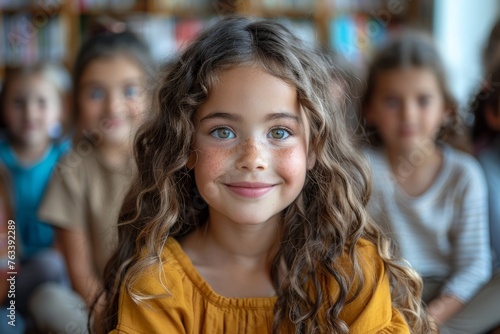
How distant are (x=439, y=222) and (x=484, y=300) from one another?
329 millimetres

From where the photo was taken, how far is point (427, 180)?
5.28 feet

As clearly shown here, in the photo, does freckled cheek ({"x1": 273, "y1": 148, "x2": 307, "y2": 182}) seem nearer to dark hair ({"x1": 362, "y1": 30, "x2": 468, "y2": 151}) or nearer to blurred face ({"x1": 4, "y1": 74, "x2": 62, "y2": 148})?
dark hair ({"x1": 362, "y1": 30, "x2": 468, "y2": 151})

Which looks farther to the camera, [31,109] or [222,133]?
[31,109]

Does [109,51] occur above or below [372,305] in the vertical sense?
above

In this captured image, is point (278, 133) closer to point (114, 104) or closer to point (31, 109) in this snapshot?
point (114, 104)

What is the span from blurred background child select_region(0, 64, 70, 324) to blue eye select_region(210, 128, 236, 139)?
3.01ft

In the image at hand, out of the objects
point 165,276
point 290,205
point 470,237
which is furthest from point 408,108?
point 165,276

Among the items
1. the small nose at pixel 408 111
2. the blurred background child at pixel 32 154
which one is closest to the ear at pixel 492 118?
the small nose at pixel 408 111

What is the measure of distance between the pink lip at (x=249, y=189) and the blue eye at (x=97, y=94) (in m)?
0.93

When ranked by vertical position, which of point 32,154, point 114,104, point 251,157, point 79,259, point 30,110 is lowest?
point 79,259

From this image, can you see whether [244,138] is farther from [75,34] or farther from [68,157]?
[75,34]

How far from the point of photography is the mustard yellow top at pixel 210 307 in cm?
100

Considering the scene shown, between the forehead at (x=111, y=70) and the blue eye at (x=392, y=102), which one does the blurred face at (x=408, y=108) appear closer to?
the blue eye at (x=392, y=102)

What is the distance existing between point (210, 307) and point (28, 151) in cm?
125
